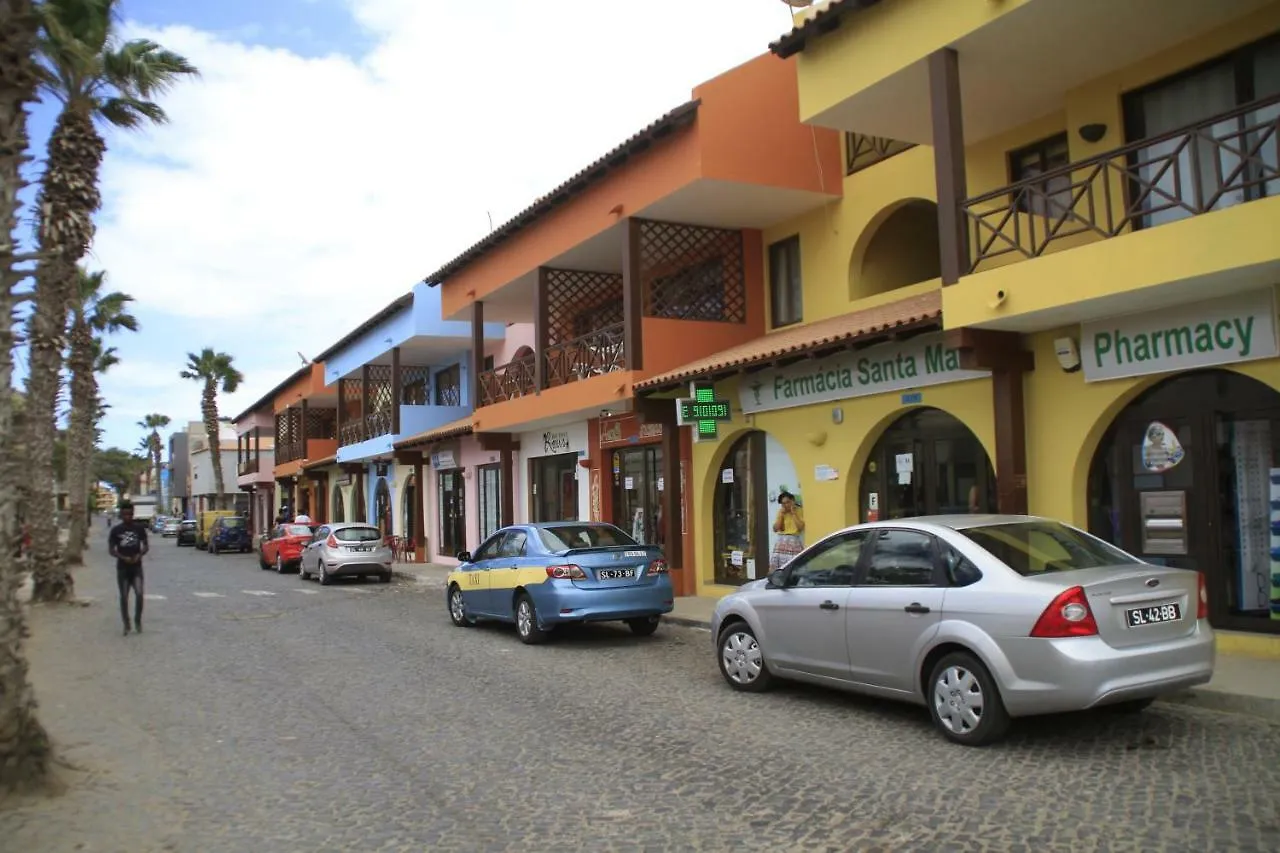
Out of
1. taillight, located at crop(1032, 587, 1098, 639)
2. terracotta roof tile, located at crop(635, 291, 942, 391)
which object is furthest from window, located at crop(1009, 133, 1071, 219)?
taillight, located at crop(1032, 587, 1098, 639)

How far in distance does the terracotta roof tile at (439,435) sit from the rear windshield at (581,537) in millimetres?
11805

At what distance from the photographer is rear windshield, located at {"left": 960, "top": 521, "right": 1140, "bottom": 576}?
6.64 m

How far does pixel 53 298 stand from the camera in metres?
19.1

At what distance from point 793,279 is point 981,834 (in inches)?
480

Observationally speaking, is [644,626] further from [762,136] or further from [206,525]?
[206,525]

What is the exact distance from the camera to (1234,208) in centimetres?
798

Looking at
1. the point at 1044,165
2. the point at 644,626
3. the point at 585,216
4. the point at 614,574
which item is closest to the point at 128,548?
the point at 614,574

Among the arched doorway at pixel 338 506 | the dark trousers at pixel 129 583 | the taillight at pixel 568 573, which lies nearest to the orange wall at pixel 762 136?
the taillight at pixel 568 573

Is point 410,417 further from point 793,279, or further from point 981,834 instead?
point 981,834

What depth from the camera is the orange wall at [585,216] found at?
14617 millimetres

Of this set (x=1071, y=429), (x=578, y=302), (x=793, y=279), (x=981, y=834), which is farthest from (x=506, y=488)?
(x=981, y=834)

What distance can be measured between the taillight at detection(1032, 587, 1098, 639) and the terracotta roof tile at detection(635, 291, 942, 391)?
5.12 m

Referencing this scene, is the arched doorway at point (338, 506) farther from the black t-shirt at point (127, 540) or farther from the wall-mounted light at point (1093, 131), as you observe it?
the wall-mounted light at point (1093, 131)

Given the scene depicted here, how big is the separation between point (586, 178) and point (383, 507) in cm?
2087
